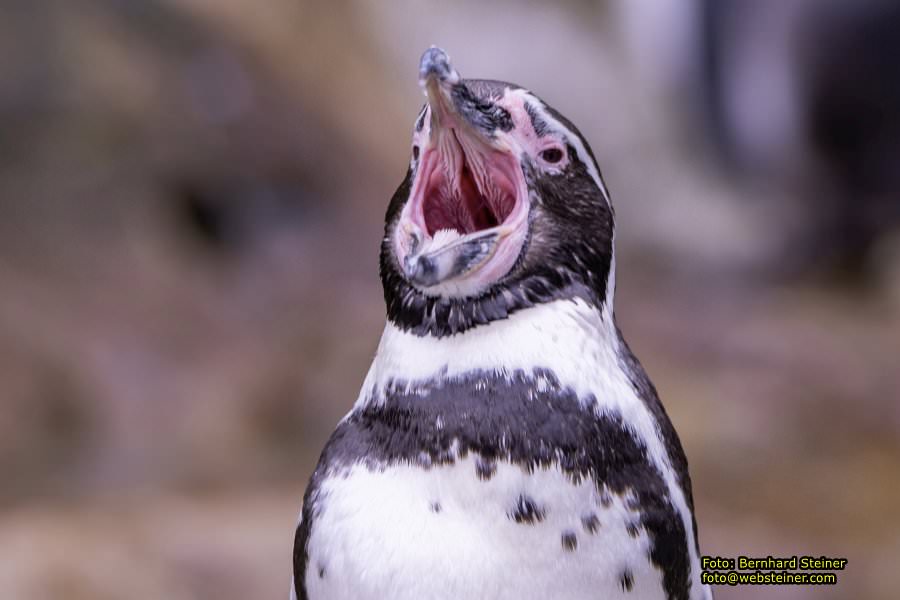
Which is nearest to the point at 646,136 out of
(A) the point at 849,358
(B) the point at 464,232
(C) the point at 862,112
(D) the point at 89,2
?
(C) the point at 862,112

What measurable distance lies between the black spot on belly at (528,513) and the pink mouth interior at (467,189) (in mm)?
253

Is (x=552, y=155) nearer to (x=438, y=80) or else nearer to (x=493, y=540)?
(x=438, y=80)

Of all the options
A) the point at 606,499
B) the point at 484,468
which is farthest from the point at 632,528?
the point at 484,468

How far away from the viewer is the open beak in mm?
863

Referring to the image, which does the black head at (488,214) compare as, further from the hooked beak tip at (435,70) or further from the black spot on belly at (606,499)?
the black spot on belly at (606,499)

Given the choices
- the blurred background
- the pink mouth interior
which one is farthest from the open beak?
the blurred background

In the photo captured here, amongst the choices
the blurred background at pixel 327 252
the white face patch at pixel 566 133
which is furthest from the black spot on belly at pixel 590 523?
the blurred background at pixel 327 252

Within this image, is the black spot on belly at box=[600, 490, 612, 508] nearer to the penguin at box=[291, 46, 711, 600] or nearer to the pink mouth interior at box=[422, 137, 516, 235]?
the penguin at box=[291, 46, 711, 600]

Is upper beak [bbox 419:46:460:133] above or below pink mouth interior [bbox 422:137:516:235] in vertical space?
above

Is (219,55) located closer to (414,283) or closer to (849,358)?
(849,358)

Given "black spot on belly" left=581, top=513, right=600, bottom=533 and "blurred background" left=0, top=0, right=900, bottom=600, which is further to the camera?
"blurred background" left=0, top=0, right=900, bottom=600

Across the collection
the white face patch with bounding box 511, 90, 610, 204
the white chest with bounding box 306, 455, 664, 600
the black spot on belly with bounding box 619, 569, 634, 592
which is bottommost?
the black spot on belly with bounding box 619, 569, 634, 592

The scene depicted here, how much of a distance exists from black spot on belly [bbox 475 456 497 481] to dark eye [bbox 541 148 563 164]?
0.89 feet

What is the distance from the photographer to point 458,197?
3.20 ft
